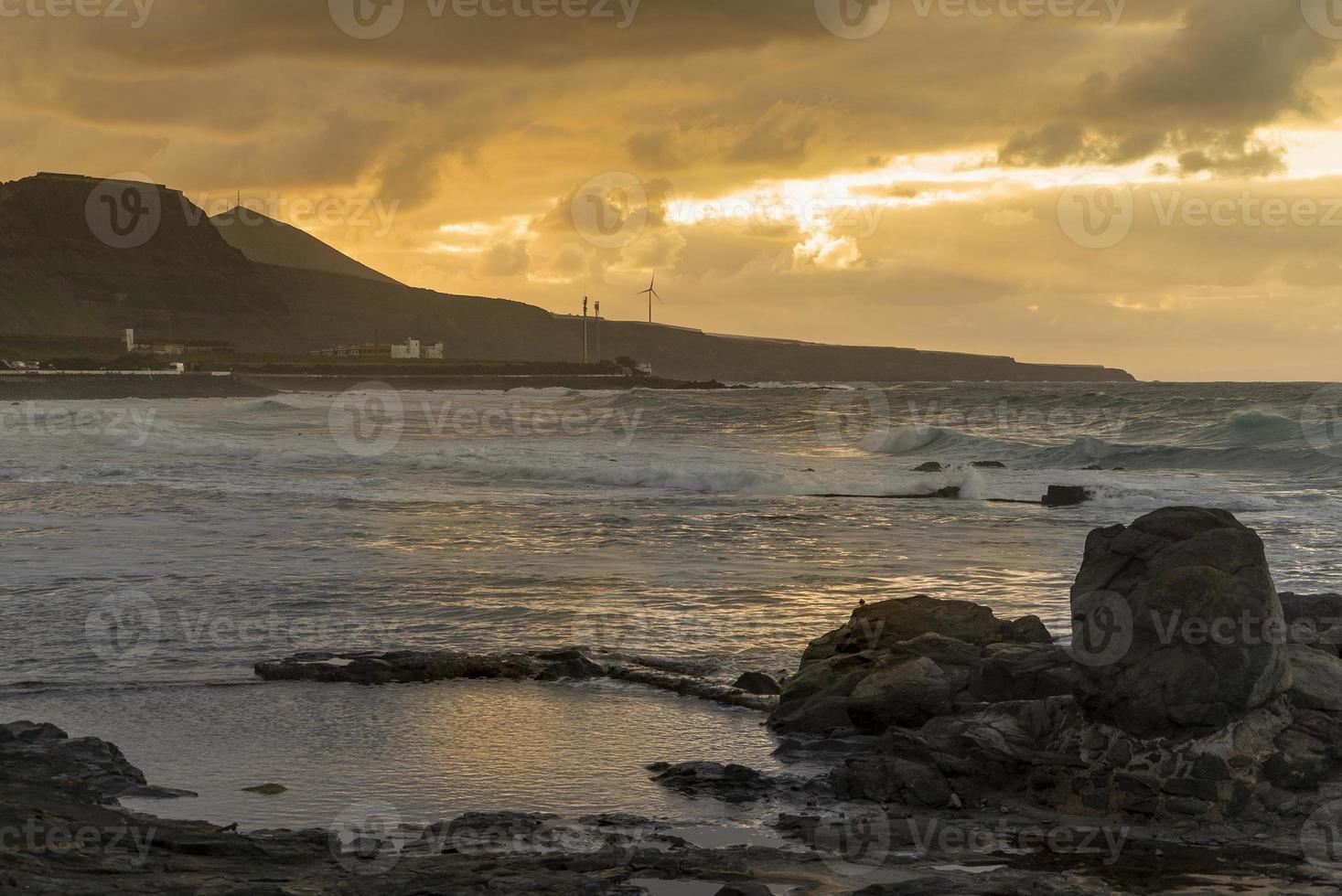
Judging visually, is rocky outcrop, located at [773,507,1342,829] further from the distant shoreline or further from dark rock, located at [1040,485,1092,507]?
the distant shoreline

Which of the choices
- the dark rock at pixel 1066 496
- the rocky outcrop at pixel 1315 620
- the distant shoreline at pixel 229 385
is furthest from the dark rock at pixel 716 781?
the distant shoreline at pixel 229 385

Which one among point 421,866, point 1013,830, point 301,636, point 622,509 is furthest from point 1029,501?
point 421,866

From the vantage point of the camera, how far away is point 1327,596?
10.6 metres

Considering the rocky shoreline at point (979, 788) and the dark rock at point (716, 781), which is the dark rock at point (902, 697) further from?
the dark rock at point (716, 781)

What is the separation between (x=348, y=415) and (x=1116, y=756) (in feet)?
237

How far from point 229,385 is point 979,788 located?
12198 cm

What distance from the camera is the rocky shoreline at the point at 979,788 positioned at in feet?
20.5

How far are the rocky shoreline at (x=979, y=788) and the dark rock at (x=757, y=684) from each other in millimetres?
397

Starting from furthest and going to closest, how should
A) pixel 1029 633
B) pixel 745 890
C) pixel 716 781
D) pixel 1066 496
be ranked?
1. pixel 1066 496
2. pixel 1029 633
3. pixel 716 781
4. pixel 745 890

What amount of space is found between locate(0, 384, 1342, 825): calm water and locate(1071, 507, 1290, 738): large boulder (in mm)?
2597

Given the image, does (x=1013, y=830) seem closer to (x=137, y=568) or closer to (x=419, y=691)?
(x=419, y=691)

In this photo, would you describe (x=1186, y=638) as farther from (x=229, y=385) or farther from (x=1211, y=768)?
(x=229, y=385)

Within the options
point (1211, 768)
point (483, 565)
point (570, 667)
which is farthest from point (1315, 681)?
point (483, 565)

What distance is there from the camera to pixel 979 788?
8.00m
